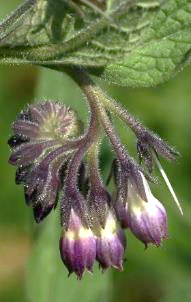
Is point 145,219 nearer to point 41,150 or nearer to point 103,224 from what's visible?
point 103,224

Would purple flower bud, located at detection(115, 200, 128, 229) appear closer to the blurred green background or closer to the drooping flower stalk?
the drooping flower stalk

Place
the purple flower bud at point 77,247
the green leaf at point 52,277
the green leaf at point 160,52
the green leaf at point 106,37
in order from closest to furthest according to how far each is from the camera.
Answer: the green leaf at point 106,37 < the green leaf at point 160,52 < the purple flower bud at point 77,247 < the green leaf at point 52,277

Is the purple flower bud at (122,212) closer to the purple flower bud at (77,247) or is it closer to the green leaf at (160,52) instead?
the purple flower bud at (77,247)

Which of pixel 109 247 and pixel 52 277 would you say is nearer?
pixel 109 247

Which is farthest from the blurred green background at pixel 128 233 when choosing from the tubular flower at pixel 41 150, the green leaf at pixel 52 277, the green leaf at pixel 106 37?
the green leaf at pixel 106 37

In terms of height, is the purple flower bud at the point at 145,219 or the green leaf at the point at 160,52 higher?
the green leaf at the point at 160,52

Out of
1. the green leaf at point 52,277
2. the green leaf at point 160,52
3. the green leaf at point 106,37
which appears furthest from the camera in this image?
the green leaf at point 52,277

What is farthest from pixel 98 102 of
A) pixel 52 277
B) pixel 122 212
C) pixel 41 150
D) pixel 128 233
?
pixel 128 233

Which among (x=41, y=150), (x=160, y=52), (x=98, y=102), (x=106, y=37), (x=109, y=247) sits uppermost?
(x=106, y=37)
